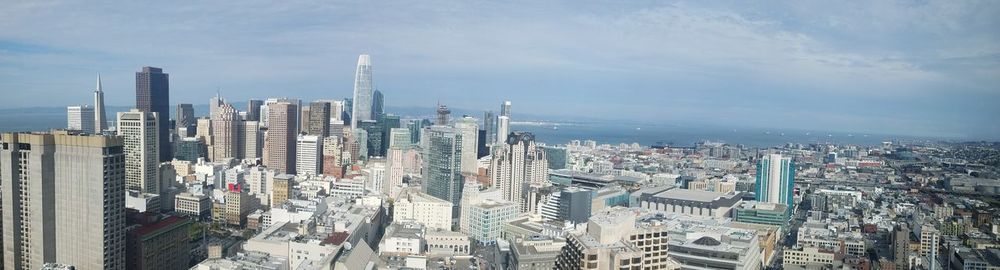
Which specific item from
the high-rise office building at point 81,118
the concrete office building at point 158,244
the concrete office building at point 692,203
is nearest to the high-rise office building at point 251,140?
the high-rise office building at point 81,118

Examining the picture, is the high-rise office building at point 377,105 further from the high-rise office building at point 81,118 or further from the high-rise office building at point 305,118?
the high-rise office building at point 81,118

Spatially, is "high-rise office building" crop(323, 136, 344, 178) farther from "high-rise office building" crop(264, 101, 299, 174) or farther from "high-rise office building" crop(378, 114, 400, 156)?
"high-rise office building" crop(378, 114, 400, 156)

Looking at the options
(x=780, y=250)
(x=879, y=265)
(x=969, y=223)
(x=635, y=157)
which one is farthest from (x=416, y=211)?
(x=635, y=157)

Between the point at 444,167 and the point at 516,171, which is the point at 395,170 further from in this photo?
the point at 516,171

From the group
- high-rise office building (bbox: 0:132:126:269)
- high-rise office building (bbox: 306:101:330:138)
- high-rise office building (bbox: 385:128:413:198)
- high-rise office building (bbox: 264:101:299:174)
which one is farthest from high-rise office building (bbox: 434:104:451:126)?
high-rise office building (bbox: 0:132:126:269)

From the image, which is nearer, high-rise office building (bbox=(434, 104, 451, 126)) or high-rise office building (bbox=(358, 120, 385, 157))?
high-rise office building (bbox=(434, 104, 451, 126))
